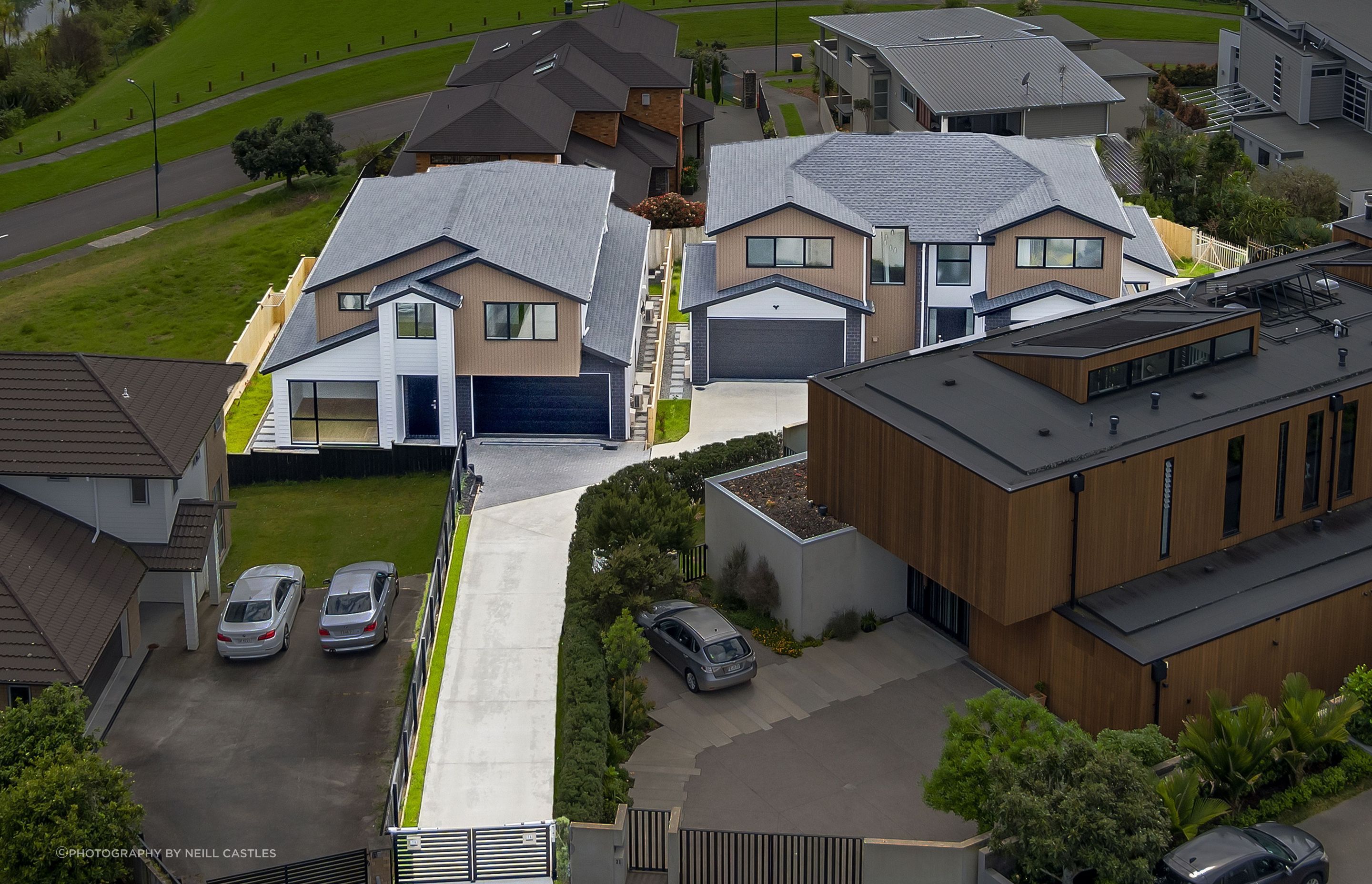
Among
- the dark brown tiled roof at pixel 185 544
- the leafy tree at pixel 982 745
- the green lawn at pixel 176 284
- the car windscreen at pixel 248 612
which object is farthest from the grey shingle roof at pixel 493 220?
the leafy tree at pixel 982 745

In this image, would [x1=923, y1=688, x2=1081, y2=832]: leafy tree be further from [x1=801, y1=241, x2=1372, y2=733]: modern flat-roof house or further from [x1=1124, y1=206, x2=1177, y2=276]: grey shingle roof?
[x1=1124, y1=206, x2=1177, y2=276]: grey shingle roof

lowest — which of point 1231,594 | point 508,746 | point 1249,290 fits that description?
point 508,746

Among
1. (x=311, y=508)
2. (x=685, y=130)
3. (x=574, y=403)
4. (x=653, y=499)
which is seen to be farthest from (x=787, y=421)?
(x=685, y=130)

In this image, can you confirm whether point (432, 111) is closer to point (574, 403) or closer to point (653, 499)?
point (574, 403)

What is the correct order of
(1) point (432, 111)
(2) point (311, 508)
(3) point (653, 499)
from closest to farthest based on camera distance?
1. (3) point (653, 499)
2. (2) point (311, 508)
3. (1) point (432, 111)

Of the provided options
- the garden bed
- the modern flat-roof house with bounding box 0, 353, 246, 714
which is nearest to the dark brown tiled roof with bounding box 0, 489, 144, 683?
the modern flat-roof house with bounding box 0, 353, 246, 714
